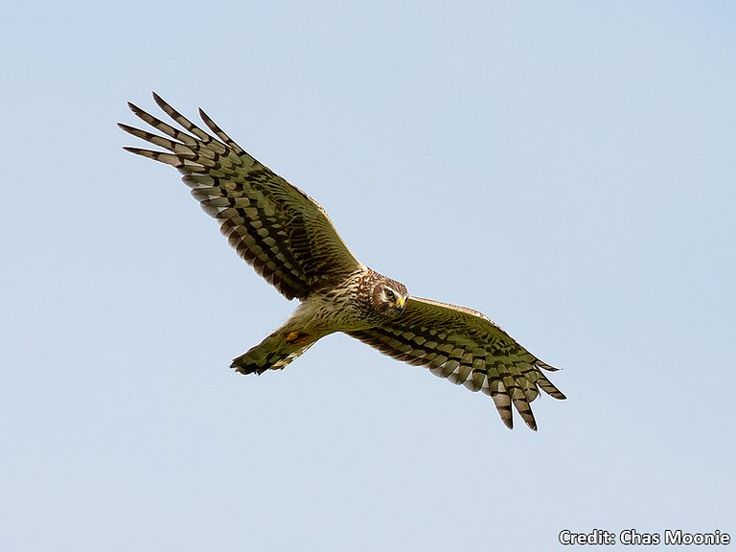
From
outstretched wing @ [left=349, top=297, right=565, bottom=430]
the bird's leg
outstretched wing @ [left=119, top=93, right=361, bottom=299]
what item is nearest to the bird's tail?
the bird's leg

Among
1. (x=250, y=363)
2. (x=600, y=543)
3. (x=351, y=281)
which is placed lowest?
(x=600, y=543)

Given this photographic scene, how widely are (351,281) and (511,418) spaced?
2796mm

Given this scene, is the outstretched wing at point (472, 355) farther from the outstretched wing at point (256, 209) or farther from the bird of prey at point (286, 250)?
the outstretched wing at point (256, 209)

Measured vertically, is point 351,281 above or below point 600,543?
above

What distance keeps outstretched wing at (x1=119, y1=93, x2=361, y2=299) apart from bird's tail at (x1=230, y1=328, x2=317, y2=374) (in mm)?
476

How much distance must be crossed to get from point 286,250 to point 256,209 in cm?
56

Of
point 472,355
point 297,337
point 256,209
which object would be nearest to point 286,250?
point 256,209

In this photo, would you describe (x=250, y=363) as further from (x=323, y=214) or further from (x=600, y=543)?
(x=600, y=543)

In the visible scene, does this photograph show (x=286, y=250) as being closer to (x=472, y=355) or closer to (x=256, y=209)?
(x=256, y=209)

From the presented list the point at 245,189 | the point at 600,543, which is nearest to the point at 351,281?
the point at 245,189

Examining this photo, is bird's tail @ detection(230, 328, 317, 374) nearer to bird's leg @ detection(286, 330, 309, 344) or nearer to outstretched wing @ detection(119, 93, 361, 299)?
bird's leg @ detection(286, 330, 309, 344)

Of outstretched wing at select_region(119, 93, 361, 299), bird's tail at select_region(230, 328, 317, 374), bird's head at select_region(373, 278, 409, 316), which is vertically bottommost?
bird's tail at select_region(230, 328, 317, 374)

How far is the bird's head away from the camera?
45.7ft

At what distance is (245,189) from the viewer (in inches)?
540
